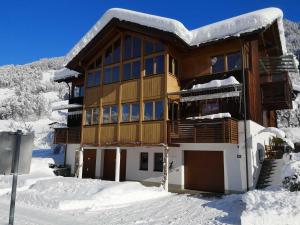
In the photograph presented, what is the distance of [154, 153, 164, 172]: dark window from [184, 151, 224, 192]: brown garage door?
77.6 inches

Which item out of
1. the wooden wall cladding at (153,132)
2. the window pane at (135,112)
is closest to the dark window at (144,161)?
the wooden wall cladding at (153,132)

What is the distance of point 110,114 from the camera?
2267cm

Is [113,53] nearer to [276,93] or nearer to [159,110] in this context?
[159,110]

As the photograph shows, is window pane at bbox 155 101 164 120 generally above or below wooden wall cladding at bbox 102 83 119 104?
below

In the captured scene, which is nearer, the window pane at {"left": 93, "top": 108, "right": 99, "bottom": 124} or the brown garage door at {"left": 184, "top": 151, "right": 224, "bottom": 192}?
the brown garage door at {"left": 184, "top": 151, "right": 224, "bottom": 192}

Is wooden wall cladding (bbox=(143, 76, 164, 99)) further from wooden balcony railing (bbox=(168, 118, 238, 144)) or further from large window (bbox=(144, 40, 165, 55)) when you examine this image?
wooden balcony railing (bbox=(168, 118, 238, 144))

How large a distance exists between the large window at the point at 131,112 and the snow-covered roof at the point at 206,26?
5.69 m

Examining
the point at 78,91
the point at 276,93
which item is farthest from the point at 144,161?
the point at 78,91

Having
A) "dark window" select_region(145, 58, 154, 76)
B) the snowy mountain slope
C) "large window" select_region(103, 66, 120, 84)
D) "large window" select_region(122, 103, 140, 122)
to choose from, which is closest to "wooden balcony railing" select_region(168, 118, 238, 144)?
"large window" select_region(122, 103, 140, 122)

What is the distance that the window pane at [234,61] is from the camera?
19487 mm

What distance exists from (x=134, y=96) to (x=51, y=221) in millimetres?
12222

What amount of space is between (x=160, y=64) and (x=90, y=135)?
805 centimetres

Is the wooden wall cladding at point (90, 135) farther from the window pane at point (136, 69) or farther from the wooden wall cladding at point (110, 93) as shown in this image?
the window pane at point (136, 69)

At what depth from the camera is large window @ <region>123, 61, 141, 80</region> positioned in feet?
71.2
